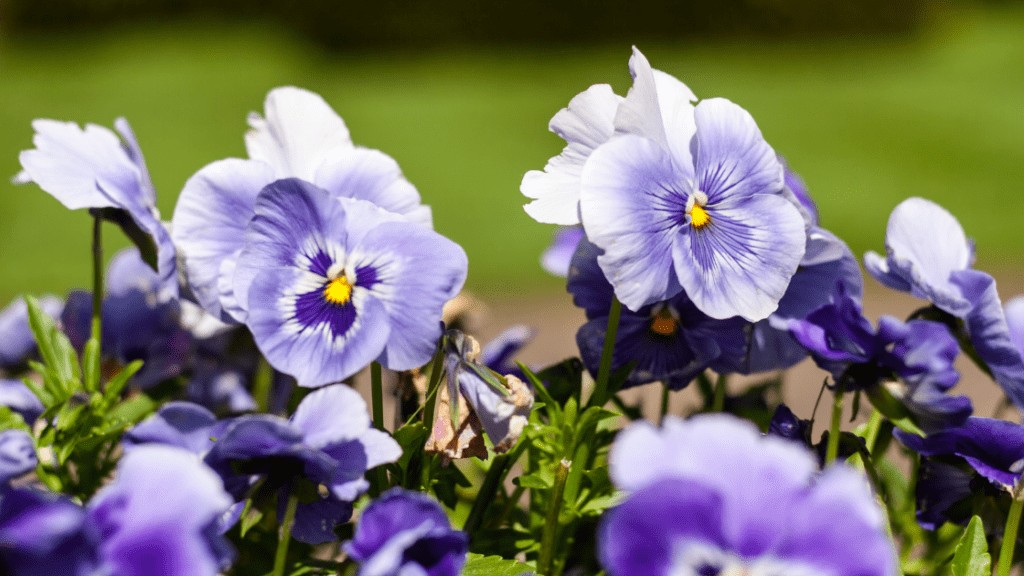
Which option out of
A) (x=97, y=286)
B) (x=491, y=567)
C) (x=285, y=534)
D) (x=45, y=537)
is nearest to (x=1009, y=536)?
(x=491, y=567)

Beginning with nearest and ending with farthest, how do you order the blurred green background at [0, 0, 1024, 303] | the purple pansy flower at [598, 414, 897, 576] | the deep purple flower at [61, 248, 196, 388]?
the purple pansy flower at [598, 414, 897, 576], the deep purple flower at [61, 248, 196, 388], the blurred green background at [0, 0, 1024, 303]

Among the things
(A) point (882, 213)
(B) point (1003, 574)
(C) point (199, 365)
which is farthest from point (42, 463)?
(A) point (882, 213)

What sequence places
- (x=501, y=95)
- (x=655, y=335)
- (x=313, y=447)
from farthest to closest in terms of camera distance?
1. (x=501, y=95)
2. (x=655, y=335)
3. (x=313, y=447)

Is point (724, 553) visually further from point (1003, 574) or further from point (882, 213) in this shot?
point (882, 213)

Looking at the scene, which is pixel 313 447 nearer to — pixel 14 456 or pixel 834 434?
pixel 14 456

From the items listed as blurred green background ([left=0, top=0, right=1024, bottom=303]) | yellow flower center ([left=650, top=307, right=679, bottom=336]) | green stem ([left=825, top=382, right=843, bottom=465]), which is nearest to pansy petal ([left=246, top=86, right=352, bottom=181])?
yellow flower center ([left=650, top=307, right=679, bottom=336])

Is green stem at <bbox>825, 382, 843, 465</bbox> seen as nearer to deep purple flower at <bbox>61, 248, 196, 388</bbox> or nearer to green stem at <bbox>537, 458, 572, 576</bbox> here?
green stem at <bbox>537, 458, 572, 576</bbox>
